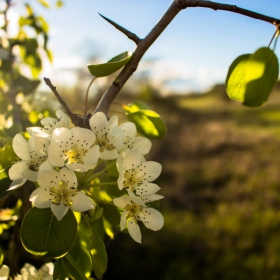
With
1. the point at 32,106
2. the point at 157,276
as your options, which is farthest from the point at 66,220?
the point at 157,276

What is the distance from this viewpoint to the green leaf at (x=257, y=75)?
1.69ft

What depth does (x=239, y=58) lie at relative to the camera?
0.53 m

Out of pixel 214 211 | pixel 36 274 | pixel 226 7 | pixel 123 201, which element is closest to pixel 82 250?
pixel 36 274

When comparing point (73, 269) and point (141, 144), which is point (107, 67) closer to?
point (141, 144)

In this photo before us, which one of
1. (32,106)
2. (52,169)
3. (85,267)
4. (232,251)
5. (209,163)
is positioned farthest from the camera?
(209,163)

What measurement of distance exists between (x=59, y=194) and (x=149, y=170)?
14 cm

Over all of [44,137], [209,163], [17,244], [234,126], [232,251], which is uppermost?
[234,126]

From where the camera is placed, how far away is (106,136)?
52 cm

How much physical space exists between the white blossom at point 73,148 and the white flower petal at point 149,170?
0.08 m

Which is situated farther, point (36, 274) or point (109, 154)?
point (36, 274)

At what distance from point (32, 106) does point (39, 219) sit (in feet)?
2.50

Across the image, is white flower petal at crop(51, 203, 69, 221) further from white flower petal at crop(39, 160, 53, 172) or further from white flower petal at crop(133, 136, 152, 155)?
white flower petal at crop(133, 136, 152, 155)

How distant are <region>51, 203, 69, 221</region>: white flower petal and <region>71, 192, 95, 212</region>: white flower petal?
1cm

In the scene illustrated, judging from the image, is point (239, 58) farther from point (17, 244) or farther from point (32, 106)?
point (32, 106)
